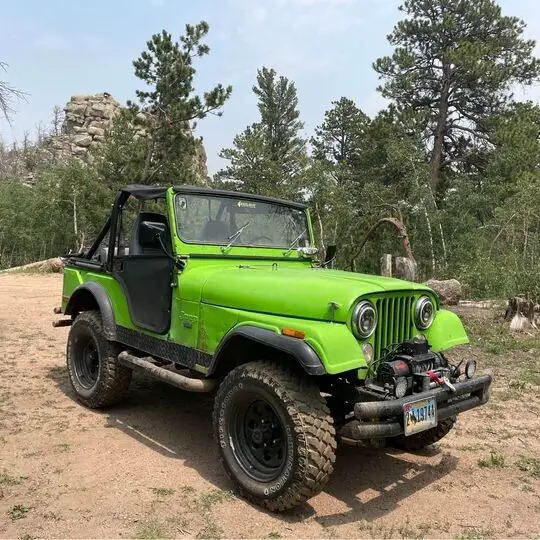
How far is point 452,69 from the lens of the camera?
Answer: 2230cm

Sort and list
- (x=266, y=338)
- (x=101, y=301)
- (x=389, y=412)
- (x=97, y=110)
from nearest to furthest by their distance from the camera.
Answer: (x=389, y=412) < (x=266, y=338) < (x=101, y=301) < (x=97, y=110)

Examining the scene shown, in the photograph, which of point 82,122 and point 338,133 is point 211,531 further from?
point 82,122

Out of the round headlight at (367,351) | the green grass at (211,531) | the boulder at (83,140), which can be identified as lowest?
the green grass at (211,531)

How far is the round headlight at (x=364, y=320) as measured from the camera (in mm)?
3180

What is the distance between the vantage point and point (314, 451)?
2965 millimetres

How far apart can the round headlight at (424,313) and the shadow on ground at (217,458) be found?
1.07 meters

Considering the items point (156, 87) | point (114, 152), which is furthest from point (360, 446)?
point (114, 152)

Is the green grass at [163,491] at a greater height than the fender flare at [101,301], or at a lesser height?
lesser

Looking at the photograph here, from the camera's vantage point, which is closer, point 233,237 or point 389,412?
point 389,412

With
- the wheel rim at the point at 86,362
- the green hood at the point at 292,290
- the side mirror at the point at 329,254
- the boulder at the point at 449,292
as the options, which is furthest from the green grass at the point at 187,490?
the boulder at the point at 449,292

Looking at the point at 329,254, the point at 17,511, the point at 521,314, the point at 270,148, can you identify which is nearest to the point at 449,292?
the point at 521,314

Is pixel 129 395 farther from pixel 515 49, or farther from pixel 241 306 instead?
pixel 515 49

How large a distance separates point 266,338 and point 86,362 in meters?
2.79

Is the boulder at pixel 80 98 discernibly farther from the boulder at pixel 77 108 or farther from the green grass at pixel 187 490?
the green grass at pixel 187 490
